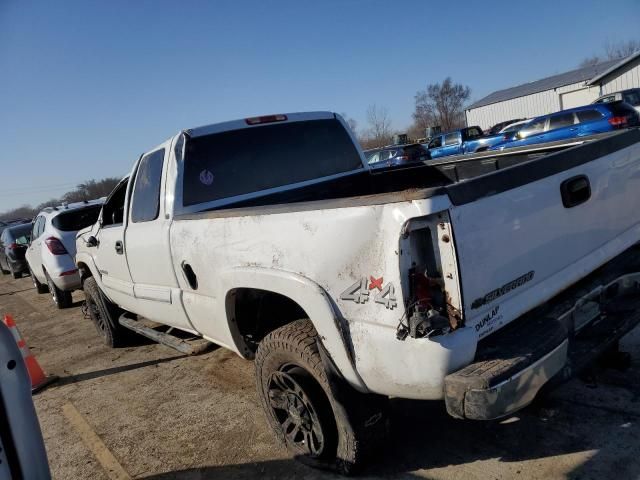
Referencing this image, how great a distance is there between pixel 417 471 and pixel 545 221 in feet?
5.08

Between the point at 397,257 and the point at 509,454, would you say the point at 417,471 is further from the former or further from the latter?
the point at 397,257

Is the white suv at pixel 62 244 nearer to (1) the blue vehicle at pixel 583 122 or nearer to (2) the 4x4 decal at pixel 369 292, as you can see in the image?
(2) the 4x4 decal at pixel 369 292

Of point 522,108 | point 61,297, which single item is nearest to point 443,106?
point 522,108

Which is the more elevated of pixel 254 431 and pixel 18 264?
pixel 18 264

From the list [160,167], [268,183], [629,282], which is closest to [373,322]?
[629,282]

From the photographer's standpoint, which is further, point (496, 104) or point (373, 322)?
point (496, 104)

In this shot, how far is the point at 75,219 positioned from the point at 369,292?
8150 mm

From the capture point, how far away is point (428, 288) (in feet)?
6.61

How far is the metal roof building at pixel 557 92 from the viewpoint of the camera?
3256cm

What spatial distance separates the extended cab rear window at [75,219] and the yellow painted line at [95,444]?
484 cm

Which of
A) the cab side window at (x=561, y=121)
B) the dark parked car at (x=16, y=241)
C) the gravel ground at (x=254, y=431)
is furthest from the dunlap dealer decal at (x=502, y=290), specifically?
the cab side window at (x=561, y=121)

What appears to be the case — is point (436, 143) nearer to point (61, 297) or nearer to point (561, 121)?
point (561, 121)

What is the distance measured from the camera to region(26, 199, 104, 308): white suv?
8453mm

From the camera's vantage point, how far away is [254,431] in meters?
3.50
